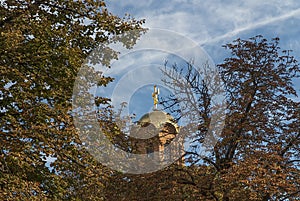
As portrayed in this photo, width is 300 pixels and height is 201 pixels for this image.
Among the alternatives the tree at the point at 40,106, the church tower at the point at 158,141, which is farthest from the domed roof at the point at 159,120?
the tree at the point at 40,106

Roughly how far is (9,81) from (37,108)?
0.99m

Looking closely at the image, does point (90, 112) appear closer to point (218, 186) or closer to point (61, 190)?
point (61, 190)

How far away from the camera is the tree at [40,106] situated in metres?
10.8

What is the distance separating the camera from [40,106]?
37.5ft

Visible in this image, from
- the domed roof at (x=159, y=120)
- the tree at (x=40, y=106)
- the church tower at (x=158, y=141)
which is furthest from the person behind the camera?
the domed roof at (x=159, y=120)

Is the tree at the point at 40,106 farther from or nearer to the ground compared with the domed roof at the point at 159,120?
nearer to the ground

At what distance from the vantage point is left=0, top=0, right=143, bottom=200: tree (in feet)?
35.5

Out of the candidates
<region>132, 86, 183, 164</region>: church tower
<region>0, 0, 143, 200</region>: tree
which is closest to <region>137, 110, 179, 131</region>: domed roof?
<region>132, 86, 183, 164</region>: church tower

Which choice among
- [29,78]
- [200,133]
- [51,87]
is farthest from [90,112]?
[200,133]

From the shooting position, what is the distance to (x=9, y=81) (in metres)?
11.4

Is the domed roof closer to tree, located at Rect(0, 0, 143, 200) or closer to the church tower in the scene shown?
the church tower

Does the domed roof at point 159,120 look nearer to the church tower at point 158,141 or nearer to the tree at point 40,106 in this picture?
the church tower at point 158,141

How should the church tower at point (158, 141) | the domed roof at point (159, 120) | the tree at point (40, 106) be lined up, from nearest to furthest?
1. the tree at point (40, 106)
2. the church tower at point (158, 141)
3. the domed roof at point (159, 120)

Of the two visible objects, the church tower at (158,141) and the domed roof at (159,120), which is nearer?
the church tower at (158,141)
